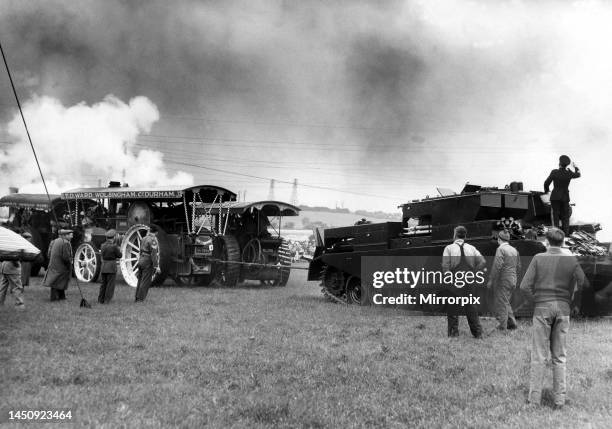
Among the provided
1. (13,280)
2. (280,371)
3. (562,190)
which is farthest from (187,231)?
(280,371)

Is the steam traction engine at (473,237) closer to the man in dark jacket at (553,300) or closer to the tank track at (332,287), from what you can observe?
the tank track at (332,287)

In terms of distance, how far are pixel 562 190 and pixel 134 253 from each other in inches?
412

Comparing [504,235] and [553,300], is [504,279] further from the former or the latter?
[553,300]

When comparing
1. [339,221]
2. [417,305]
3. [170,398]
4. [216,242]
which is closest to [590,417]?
[170,398]

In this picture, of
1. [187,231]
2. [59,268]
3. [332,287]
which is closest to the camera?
[59,268]

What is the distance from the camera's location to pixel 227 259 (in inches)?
602

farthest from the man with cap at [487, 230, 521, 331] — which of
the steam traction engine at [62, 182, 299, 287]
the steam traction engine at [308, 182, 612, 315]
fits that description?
the steam traction engine at [62, 182, 299, 287]

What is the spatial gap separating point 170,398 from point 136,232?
11.0 metres

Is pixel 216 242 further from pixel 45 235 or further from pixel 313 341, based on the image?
pixel 313 341

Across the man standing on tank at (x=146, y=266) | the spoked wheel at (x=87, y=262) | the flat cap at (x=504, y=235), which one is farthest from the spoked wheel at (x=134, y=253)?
the flat cap at (x=504, y=235)

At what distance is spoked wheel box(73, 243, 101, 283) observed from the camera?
15.6m

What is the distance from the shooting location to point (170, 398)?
16.2 ft

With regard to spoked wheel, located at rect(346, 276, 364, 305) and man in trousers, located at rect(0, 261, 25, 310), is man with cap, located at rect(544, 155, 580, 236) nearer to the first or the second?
spoked wheel, located at rect(346, 276, 364, 305)

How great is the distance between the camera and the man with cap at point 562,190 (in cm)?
1023
